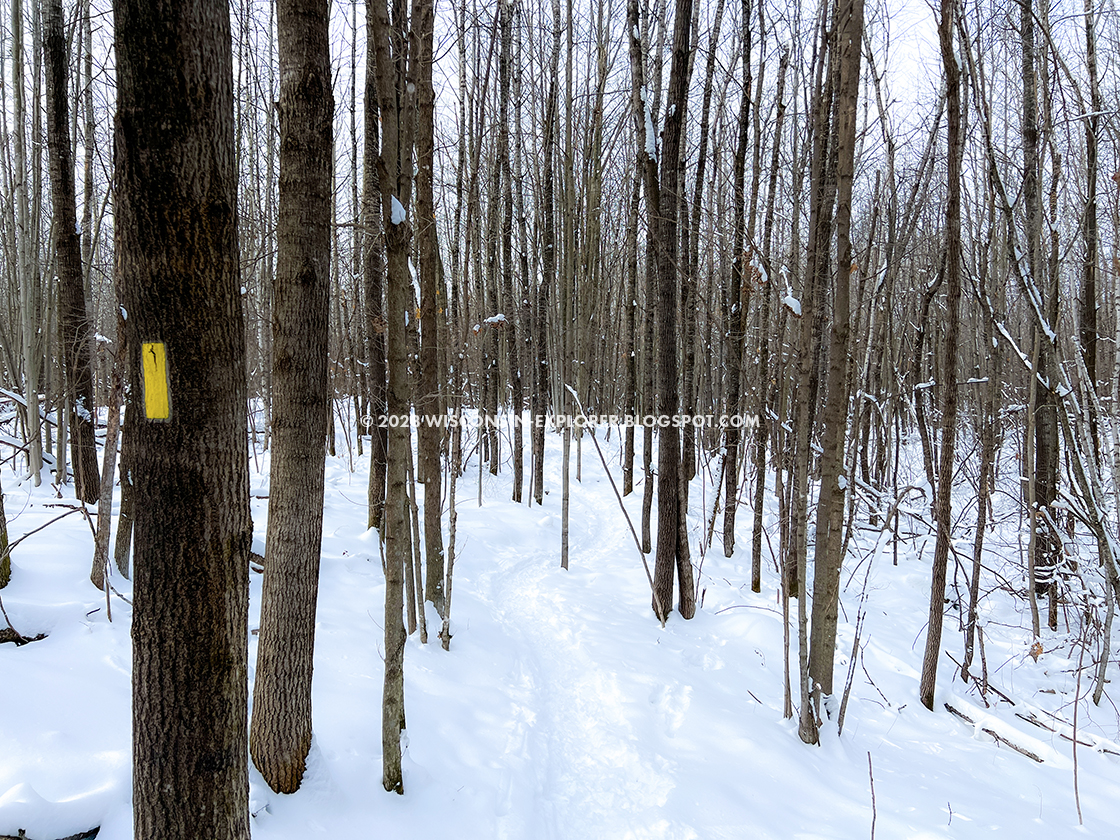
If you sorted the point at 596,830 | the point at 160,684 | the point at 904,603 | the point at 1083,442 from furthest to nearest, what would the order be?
the point at 904,603 → the point at 1083,442 → the point at 596,830 → the point at 160,684

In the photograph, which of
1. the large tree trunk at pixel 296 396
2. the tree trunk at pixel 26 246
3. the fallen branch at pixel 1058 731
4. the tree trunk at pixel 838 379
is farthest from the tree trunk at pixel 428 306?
the tree trunk at pixel 26 246

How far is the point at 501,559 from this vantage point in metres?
7.64

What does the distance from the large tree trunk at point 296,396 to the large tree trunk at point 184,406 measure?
1.14 m

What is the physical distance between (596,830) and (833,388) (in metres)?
3.02

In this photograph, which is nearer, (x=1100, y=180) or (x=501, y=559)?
(x=1100, y=180)

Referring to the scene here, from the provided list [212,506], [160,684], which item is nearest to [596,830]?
[160,684]

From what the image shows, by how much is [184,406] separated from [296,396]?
4.14ft

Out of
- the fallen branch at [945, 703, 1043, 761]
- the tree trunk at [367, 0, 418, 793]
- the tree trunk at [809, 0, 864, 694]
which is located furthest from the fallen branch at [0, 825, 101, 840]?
the fallen branch at [945, 703, 1043, 761]

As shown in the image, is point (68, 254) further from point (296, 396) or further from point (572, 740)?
point (572, 740)

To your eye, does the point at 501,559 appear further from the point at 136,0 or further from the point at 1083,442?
the point at 136,0

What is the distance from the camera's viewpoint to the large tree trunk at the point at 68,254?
570 centimetres

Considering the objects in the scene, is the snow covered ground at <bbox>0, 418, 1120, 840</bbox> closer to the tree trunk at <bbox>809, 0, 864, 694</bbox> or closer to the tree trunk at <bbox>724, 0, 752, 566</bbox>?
the tree trunk at <bbox>809, 0, 864, 694</bbox>

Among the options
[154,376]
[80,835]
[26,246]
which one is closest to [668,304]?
[154,376]

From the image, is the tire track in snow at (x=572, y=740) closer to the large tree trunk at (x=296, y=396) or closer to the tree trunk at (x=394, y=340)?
the tree trunk at (x=394, y=340)
